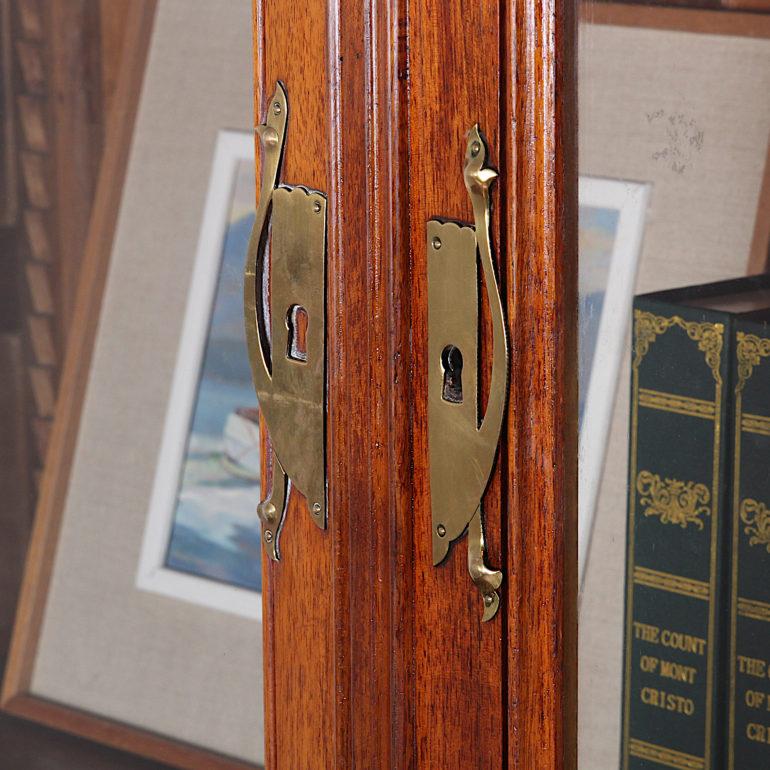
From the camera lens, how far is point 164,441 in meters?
0.74

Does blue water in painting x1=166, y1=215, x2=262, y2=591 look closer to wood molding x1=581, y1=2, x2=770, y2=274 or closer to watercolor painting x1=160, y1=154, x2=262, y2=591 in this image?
watercolor painting x1=160, y1=154, x2=262, y2=591

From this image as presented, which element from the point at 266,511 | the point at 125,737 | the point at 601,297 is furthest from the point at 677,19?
the point at 125,737

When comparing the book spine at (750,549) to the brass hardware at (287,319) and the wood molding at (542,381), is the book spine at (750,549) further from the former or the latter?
the brass hardware at (287,319)

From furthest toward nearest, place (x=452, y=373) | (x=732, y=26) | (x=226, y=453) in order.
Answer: (x=226, y=453) → (x=452, y=373) → (x=732, y=26)

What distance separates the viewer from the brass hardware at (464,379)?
22.5 inches

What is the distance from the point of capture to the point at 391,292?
0.62m

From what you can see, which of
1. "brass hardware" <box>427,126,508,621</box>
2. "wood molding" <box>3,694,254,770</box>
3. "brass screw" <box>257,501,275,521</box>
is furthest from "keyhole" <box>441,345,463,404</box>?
"wood molding" <box>3,694,254,770</box>

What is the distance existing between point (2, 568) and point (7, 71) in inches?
12.6

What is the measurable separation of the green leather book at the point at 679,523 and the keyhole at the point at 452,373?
0.09m

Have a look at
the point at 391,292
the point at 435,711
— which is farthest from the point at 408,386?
the point at 435,711

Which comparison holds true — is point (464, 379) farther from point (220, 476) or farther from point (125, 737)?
point (125, 737)

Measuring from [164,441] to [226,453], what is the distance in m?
0.04

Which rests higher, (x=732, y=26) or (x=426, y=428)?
(x=732, y=26)

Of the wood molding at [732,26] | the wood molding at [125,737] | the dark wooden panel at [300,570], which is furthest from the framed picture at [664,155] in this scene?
the wood molding at [125,737]
